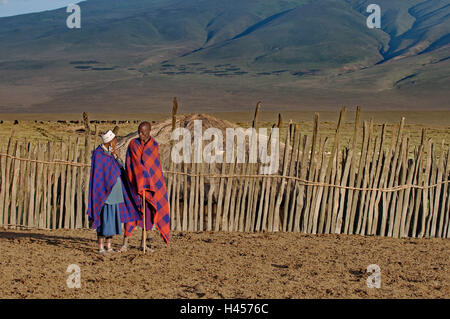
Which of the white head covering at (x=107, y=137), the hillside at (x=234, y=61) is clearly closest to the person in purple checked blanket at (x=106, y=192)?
the white head covering at (x=107, y=137)

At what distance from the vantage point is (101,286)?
5.03 m

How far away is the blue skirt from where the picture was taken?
5.92 metres

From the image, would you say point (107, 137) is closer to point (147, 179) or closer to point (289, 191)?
point (147, 179)

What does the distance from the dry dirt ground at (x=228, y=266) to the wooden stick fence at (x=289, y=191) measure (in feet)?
0.78

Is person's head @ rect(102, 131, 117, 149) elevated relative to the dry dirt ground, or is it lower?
elevated

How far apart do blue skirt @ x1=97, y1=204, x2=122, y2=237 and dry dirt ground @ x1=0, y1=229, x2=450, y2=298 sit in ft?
0.76

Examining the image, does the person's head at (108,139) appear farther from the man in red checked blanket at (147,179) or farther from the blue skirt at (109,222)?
the blue skirt at (109,222)

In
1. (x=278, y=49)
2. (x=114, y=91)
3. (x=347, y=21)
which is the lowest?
(x=114, y=91)

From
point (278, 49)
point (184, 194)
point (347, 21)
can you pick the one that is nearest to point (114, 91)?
point (184, 194)

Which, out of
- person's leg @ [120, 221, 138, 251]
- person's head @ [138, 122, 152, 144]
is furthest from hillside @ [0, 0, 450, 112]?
person's head @ [138, 122, 152, 144]

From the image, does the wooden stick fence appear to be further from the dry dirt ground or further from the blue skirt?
the blue skirt
